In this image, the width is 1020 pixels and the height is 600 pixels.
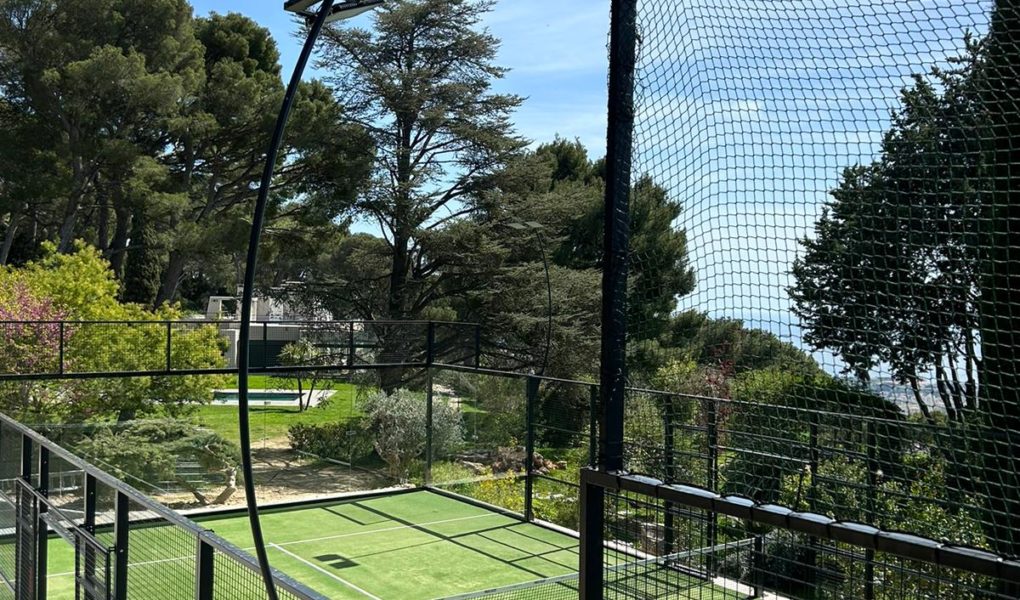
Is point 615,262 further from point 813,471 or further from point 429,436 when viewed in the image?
point 429,436

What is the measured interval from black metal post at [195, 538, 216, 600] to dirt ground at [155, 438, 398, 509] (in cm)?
951

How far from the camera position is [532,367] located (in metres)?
19.1

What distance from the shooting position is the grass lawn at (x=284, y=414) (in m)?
15.0

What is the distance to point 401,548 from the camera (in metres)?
9.57

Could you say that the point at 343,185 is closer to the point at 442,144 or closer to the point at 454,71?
the point at 442,144

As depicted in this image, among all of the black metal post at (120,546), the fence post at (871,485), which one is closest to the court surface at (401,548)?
the black metal post at (120,546)

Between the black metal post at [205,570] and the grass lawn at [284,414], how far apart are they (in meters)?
12.5

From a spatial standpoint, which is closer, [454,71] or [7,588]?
[7,588]

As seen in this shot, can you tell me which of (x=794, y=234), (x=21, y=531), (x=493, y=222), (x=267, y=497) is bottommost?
(x=267, y=497)

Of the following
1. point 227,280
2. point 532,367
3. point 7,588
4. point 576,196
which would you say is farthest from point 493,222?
point 227,280

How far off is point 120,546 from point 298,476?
11.5 metres

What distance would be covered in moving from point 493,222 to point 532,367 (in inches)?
128

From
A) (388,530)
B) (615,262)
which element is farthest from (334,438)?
(615,262)

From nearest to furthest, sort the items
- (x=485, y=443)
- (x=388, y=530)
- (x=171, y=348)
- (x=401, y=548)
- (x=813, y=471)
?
(x=813, y=471) < (x=401, y=548) < (x=388, y=530) < (x=485, y=443) < (x=171, y=348)
